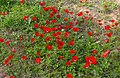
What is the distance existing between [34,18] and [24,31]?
0.95ft

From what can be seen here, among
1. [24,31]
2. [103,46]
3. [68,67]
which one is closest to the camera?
[68,67]

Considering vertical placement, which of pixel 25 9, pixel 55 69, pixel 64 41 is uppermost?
pixel 25 9

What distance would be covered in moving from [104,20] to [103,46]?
30.7 inches

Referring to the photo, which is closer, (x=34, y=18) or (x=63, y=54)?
(x=63, y=54)

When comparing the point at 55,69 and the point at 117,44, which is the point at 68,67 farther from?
the point at 117,44

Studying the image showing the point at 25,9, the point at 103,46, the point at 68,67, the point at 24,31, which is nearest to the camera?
the point at 68,67

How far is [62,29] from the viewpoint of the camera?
4781 mm

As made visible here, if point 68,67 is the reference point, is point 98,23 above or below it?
above

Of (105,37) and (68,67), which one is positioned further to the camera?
(105,37)

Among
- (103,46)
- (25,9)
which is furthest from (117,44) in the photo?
(25,9)

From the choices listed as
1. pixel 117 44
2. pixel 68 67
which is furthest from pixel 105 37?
pixel 68 67

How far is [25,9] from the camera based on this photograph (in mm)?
5363

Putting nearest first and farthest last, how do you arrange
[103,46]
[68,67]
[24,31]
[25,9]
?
[68,67] → [103,46] → [24,31] → [25,9]

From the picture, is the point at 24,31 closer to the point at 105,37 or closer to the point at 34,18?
the point at 34,18
